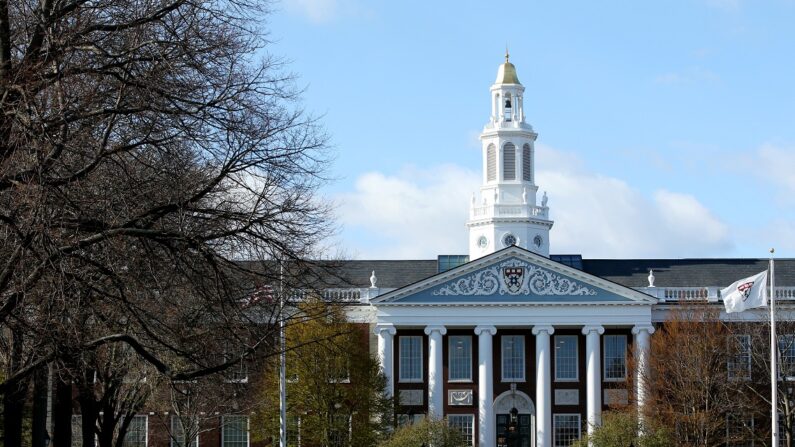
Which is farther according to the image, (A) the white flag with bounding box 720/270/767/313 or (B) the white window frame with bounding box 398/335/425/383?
(B) the white window frame with bounding box 398/335/425/383

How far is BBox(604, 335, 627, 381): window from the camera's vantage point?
83.1 meters

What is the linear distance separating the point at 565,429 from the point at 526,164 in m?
15.9

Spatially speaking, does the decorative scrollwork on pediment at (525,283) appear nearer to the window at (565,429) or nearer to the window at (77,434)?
the window at (565,429)

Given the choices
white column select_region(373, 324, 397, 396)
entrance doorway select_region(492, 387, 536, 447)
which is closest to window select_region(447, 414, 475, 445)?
entrance doorway select_region(492, 387, 536, 447)

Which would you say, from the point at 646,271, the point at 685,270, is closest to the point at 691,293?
the point at 685,270

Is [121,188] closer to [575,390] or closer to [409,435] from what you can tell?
[409,435]

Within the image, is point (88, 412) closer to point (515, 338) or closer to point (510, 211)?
point (515, 338)

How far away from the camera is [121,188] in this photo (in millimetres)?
23000

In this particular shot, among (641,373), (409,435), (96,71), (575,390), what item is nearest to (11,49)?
(96,71)

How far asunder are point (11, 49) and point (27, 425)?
43.0 metres

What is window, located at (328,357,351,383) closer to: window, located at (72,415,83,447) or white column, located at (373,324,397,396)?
white column, located at (373,324,397,396)

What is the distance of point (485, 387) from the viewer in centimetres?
8119

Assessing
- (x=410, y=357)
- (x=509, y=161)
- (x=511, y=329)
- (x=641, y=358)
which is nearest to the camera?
(x=641, y=358)

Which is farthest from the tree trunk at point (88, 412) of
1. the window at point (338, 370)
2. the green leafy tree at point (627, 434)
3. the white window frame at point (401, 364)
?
the white window frame at point (401, 364)
